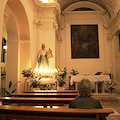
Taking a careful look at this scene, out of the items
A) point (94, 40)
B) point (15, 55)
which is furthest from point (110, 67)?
point (15, 55)

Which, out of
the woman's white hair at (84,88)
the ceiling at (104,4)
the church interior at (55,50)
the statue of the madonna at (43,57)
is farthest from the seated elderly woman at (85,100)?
the ceiling at (104,4)

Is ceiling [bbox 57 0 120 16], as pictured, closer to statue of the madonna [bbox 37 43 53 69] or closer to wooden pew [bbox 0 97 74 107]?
statue of the madonna [bbox 37 43 53 69]

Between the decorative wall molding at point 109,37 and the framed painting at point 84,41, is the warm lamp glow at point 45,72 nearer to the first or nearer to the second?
the framed painting at point 84,41

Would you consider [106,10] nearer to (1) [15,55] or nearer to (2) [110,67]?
(2) [110,67]

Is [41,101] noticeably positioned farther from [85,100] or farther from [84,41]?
[84,41]

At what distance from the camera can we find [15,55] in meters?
8.97

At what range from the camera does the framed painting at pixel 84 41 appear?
1384 centimetres

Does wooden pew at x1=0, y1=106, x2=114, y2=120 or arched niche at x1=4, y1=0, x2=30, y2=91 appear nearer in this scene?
wooden pew at x1=0, y1=106, x2=114, y2=120

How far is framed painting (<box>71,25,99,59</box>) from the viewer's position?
45.4 ft

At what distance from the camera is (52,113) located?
90.2 inches

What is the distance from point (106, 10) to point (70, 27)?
3.16m

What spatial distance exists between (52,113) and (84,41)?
12125 millimetres

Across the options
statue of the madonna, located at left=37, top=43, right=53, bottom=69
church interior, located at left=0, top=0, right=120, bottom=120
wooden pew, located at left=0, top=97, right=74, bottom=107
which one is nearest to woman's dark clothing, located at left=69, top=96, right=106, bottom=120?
church interior, located at left=0, top=0, right=120, bottom=120

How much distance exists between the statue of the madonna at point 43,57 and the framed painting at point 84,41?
177 inches
